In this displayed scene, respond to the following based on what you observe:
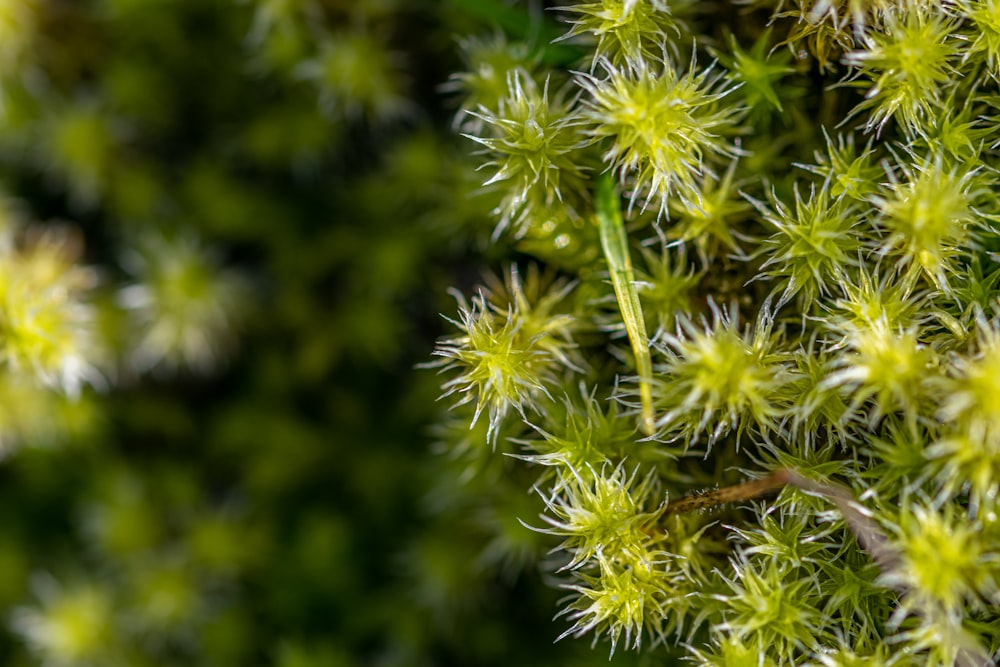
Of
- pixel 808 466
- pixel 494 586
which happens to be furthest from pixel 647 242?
pixel 494 586

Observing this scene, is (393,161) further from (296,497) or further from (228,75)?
(296,497)

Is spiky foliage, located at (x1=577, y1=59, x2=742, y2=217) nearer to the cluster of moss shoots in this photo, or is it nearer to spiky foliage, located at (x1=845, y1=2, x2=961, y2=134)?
the cluster of moss shoots

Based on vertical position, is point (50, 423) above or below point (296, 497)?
above

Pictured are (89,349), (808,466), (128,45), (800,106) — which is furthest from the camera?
(128,45)

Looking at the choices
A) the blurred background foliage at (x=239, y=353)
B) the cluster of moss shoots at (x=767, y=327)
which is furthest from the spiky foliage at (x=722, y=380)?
the blurred background foliage at (x=239, y=353)

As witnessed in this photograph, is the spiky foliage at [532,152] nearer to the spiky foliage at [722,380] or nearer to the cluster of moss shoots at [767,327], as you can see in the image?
the cluster of moss shoots at [767,327]

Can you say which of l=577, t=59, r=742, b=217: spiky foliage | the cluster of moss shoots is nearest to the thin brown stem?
the cluster of moss shoots

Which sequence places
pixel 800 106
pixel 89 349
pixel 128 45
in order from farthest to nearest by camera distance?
pixel 128 45
pixel 89 349
pixel 800 106

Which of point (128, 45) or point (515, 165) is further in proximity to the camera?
point (128, 45)
